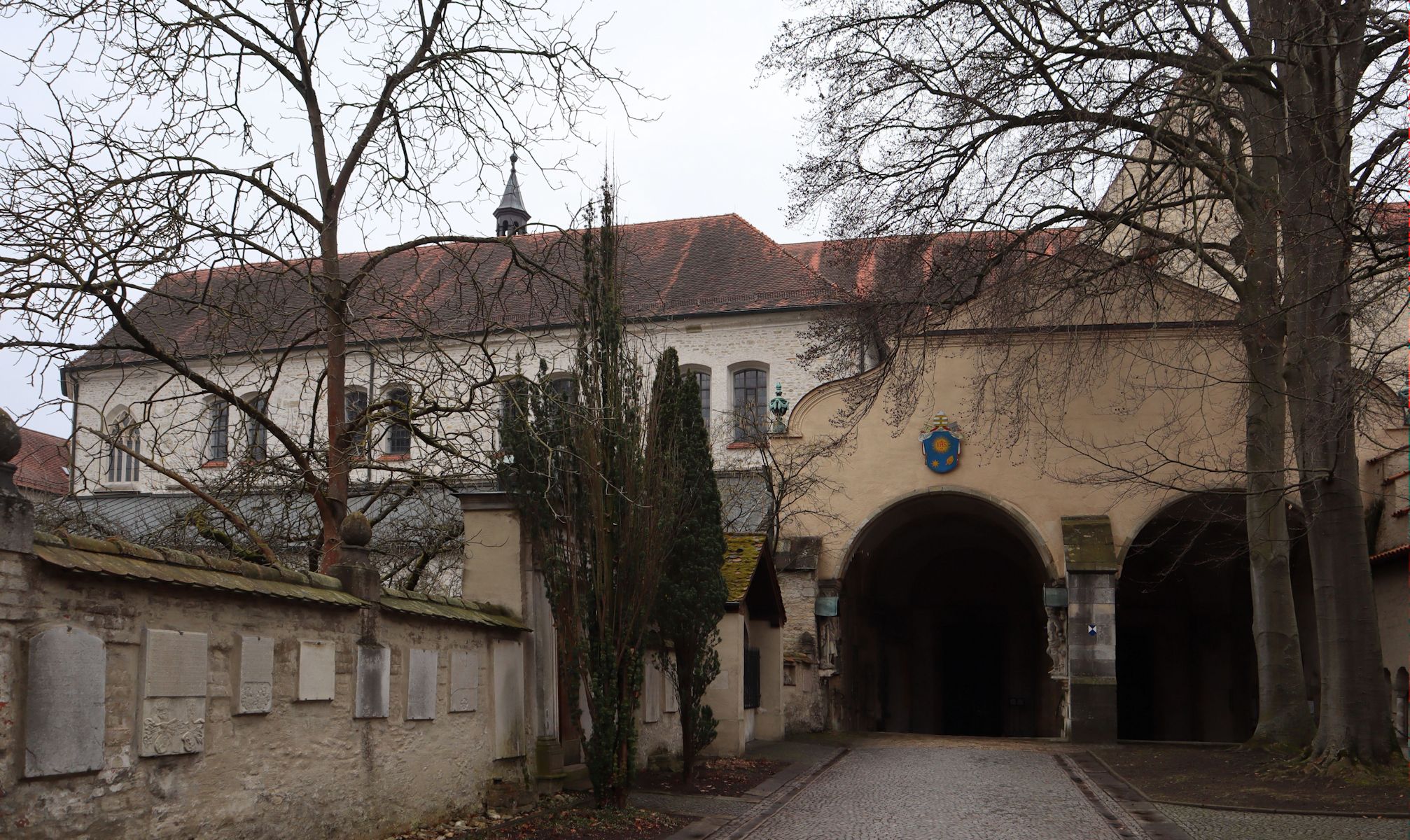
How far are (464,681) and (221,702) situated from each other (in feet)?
10.9

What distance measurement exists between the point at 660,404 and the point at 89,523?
5.85 meters

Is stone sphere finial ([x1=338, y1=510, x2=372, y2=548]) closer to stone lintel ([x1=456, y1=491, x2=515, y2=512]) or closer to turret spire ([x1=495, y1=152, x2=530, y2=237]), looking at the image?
stone lintel ([x1=456, y1=491, x2=515, y2=512])

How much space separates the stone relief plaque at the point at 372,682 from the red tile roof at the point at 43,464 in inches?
→ 112

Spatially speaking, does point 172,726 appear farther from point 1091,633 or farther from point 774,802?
point 1091,633

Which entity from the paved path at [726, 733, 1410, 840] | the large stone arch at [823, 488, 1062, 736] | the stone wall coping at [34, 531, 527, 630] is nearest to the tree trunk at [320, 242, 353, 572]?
the stone wall coping at [34, 531, 527, 630]

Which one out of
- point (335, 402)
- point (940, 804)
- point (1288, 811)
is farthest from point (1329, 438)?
point (335, 402)

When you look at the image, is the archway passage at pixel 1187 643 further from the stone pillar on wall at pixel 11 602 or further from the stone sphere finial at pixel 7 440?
the stone pillar on wall at pixel 11 602

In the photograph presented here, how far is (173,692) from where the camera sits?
6977 millimetres

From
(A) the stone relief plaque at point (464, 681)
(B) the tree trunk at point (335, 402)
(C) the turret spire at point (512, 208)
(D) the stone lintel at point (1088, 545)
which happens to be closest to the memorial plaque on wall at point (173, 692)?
(A) the stone relief plaque at point (464, 681)

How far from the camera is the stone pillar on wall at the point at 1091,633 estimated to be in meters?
23.9

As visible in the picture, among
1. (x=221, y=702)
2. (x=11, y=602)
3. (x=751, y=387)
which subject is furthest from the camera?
(x=751, y=387)

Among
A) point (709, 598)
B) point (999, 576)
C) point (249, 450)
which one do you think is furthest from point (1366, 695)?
point (999, 576)

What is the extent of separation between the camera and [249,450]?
13.4 meters

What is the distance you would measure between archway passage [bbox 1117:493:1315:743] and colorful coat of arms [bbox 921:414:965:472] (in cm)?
605
